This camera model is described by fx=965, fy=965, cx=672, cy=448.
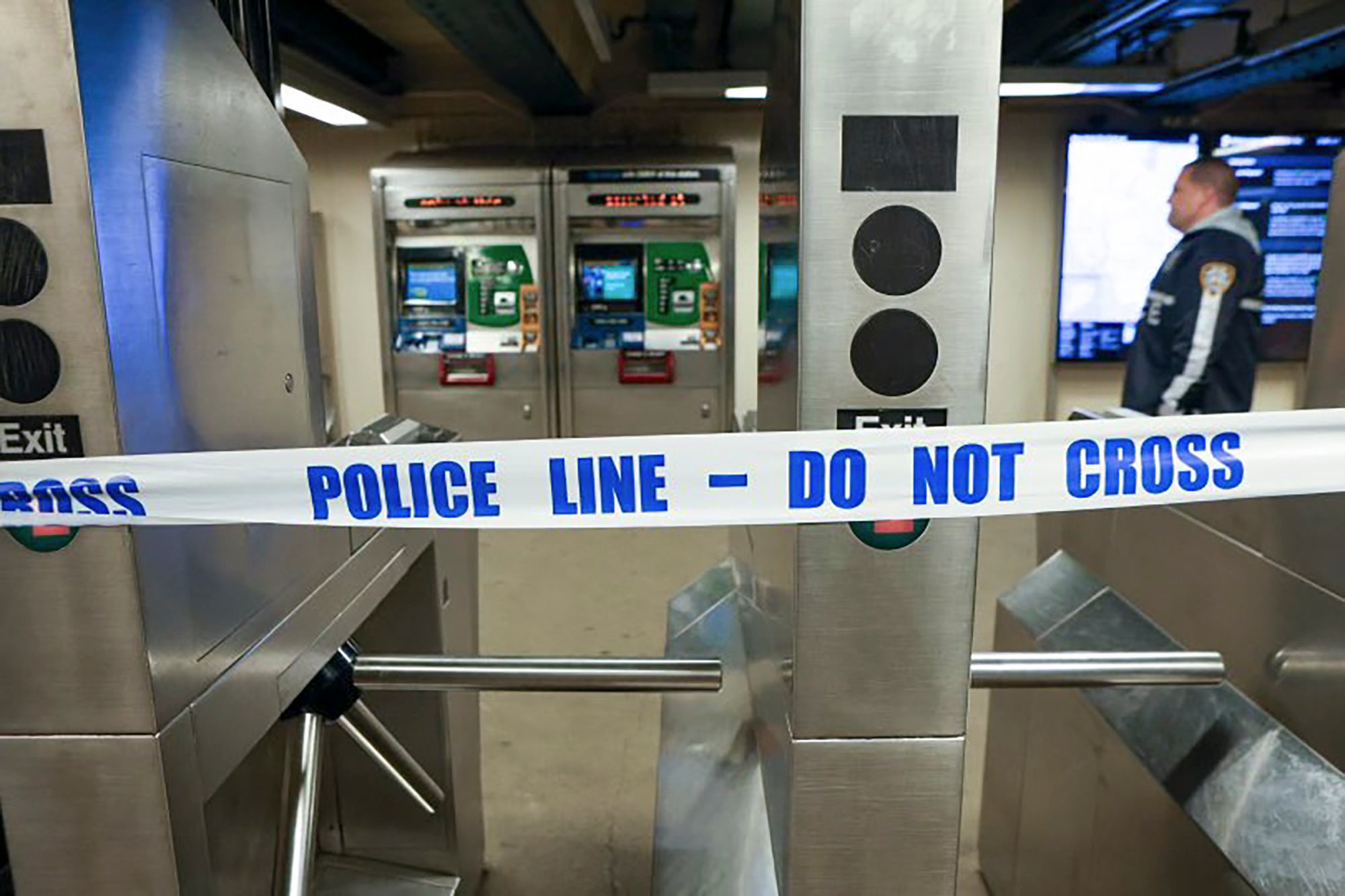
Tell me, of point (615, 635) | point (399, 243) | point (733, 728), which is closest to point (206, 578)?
point (733, 728)

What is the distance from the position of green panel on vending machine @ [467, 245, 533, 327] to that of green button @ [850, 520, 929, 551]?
3925 mm

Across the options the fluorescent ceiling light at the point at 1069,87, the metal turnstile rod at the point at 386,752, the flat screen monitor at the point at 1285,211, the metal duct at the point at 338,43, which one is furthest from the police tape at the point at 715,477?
the flat screen monitor at the point at 1285,211

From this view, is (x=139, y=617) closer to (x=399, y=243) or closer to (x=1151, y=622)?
(x=1151, y=622)

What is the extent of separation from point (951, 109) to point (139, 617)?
30.8 inches

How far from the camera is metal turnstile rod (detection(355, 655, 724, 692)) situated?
1.13 m

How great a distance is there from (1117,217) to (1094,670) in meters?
4.03

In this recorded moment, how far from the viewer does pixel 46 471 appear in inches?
30.7

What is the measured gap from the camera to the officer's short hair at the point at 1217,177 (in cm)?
276

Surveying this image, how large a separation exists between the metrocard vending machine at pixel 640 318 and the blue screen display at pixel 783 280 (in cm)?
348

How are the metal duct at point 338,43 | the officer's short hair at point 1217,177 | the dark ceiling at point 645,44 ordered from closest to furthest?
the officer's short hair at point 1217,177, the dark ceiling at point 645,44, the metal duct at point 338,43

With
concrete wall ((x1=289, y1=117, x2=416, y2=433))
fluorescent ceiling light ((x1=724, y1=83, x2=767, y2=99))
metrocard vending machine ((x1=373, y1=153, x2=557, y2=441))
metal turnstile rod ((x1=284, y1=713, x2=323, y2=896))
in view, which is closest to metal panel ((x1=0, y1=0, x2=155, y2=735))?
metal turnstile rod ((x1=284, y1=713, x2=323, y2=896))

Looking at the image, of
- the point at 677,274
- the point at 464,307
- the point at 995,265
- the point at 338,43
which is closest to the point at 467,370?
the point at 464,307

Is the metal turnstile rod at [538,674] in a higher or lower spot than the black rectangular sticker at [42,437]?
lower

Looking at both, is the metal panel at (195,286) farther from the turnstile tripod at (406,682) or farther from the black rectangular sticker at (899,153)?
the black rectangular sticker at (899,153)
